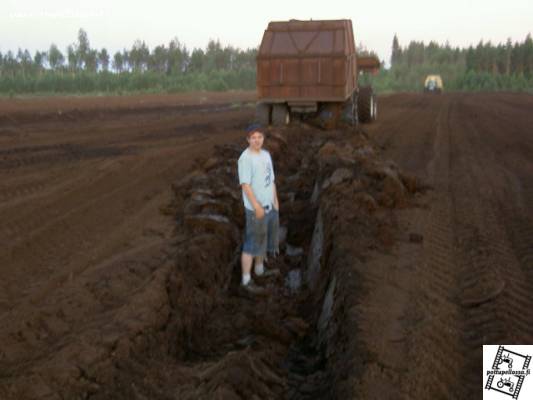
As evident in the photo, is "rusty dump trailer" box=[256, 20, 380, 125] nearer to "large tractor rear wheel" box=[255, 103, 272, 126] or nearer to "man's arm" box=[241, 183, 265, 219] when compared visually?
"large tractor rear wheel" box=[255, 103, 272, 126]

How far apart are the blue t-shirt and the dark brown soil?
85cm

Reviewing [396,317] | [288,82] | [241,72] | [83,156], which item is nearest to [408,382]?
[396,317]

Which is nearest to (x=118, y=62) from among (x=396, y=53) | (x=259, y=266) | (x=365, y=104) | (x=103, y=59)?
(x=103, y=59)

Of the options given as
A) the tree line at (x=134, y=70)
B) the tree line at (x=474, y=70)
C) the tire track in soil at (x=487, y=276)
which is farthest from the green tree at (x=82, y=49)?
the tire track in soil at (x=487, y=276)

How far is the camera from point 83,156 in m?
12.8

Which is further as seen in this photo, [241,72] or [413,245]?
[241,72]

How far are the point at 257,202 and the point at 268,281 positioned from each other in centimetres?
107

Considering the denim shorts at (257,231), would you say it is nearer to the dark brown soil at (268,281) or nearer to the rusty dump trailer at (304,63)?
the dark brown soil at (268,281)

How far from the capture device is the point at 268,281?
6523mm

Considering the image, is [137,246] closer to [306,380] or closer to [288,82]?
[306,380]

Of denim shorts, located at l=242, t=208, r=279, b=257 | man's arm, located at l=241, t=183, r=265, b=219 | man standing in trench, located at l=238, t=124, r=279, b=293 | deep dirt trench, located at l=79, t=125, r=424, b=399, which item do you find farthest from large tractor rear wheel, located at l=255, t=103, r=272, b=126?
man's arm, located at l=241, t=183, r=265, b=219

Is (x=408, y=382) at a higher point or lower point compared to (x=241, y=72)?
lower

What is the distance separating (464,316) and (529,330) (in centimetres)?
48

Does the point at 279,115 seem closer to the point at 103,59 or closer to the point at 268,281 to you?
the point at 268,281
